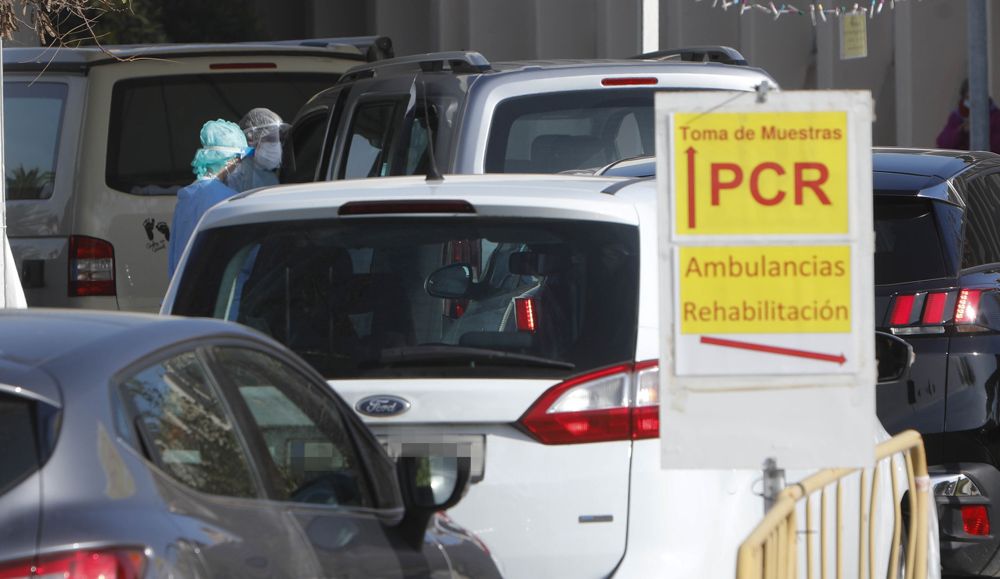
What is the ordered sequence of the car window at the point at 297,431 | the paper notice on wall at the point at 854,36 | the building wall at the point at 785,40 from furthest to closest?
the building wall at the point at 785,40
the paper notice on wall at the point at 854,36
the car window at the point at 297,431

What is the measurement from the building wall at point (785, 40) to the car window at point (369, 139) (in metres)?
7.01

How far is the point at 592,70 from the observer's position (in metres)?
7.75

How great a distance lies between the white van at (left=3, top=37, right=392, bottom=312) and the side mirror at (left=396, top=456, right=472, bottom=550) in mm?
6464

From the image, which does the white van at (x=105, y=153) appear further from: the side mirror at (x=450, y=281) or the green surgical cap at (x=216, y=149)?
the side mirror at (x=450, y=281)

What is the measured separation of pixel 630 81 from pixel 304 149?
2.72 meters

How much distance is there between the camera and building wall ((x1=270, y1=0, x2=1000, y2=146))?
1609 centimetres

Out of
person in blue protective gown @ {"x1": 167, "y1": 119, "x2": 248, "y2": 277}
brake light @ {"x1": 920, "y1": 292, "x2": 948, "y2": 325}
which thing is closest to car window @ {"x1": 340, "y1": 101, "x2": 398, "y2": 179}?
person in blue protective gown @ {"x1": 167, "y1": 119, "x2": 248, "y2": 277}

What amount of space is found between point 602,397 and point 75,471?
1.85m

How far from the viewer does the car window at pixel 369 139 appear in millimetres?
8266

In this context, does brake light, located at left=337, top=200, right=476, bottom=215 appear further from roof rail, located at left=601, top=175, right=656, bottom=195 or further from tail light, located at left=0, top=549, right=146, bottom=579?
tail light, located at left=0, top=549, right=146, bottom=579

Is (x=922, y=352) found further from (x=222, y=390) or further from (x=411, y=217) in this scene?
(x=222, y=390)

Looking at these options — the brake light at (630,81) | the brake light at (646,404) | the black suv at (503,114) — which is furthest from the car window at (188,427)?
the brake light at (630,81)

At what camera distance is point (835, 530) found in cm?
468

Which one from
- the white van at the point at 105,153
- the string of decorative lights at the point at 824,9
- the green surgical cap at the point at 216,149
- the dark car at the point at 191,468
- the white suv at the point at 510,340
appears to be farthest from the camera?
the string of decorative lights at the point at 824,9
